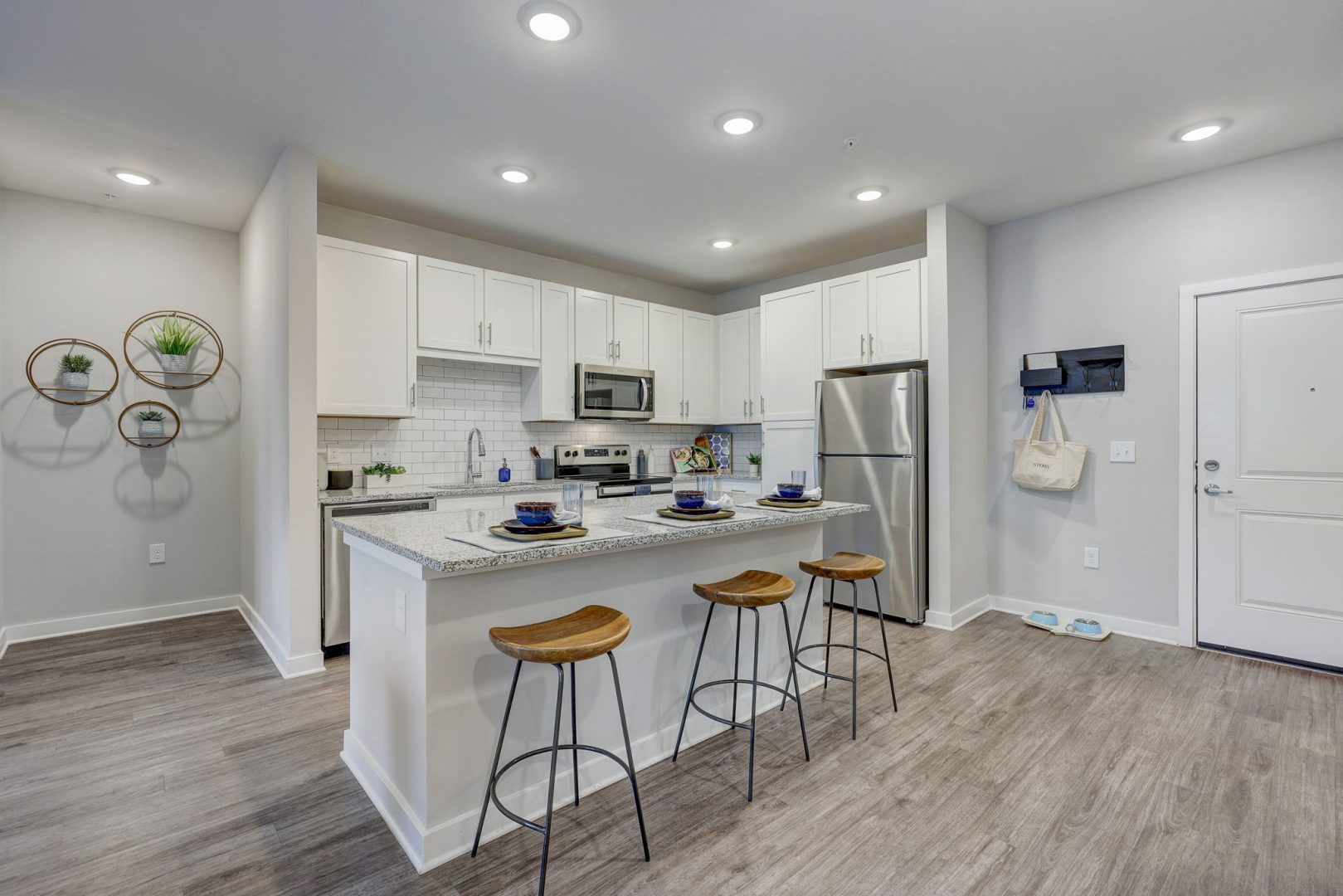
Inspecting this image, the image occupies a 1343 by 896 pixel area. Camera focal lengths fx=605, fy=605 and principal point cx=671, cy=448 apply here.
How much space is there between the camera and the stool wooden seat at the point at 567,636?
1526 mm

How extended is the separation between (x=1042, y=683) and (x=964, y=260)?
101 inches

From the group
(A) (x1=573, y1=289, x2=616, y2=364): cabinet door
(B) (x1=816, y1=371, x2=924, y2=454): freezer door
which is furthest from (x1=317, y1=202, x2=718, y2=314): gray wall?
(B) (x1=816, y1=371, x2=924, y2=454): freezer door

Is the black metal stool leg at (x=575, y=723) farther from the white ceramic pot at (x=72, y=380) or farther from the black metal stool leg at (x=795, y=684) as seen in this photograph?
the white ceramic pot at (x=72, y=380)

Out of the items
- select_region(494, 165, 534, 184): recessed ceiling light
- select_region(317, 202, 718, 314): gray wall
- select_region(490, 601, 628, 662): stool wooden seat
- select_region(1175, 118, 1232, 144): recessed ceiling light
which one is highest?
select_region(1175, 118, 1232, 144): recessed ceiling light

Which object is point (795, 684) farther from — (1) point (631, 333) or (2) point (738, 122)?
(1) point (631, 333)

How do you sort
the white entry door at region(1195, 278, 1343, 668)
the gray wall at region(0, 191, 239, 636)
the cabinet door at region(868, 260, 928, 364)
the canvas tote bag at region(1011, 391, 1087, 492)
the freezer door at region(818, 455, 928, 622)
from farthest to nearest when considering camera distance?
the cabinet door at region(868, 260, 928, 364), the freezer door at region(818, 455, 928, 622), the canvas tote bag at region(1011, 391, 1087, 492), the gray wall at region(0, 191, 239, 636), the white entry door at region(1195, 278, 1343, 668)

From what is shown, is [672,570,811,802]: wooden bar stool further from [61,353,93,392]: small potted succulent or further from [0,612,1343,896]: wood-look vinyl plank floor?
[61,353,93,392]: small potted succulent

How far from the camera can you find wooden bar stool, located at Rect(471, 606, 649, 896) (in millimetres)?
1524

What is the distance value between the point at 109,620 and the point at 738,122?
4.72m

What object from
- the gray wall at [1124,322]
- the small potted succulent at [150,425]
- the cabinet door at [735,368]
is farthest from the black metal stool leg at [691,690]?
the small potted succulent at [150,425]

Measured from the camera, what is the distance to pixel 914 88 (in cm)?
251

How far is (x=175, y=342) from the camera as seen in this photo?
3840 millimetres

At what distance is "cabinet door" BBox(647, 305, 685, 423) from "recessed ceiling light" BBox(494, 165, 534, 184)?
1941 millimetres

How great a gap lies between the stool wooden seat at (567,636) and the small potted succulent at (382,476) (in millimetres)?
2435
